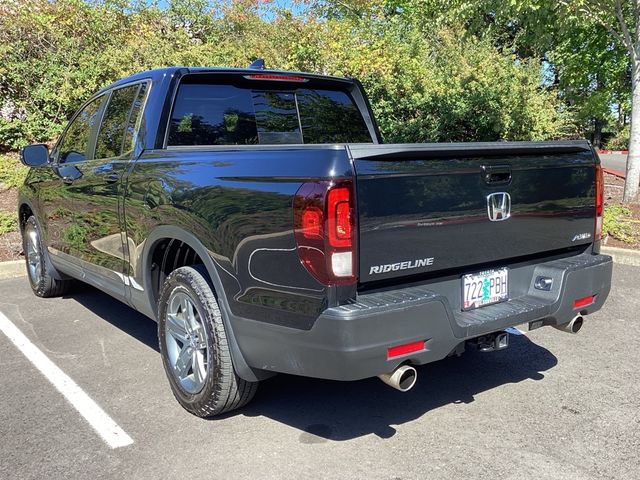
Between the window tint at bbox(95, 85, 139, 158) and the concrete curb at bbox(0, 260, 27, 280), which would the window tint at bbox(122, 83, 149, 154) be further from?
the concrete curb at bbox(0, 260, 27, 280)

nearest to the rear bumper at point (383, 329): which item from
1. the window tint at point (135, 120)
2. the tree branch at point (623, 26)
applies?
the window tint at point (135, 120)

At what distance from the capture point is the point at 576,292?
3328 mm

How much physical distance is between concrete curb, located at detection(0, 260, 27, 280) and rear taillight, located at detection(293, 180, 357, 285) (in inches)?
225

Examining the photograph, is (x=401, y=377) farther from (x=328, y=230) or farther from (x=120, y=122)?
(x=120, y=122)

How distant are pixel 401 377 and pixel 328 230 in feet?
2.50

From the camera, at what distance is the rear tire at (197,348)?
10.1 feet

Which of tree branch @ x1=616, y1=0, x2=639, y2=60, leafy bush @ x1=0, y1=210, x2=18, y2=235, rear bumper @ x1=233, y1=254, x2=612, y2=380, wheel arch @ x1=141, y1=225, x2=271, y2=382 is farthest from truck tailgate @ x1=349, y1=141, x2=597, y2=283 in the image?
leafy bush @ x1=0, y1=210, x2=18, y2=235

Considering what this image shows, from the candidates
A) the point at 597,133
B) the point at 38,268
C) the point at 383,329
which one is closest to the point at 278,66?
the point at 38,268

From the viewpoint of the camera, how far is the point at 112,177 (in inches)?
155

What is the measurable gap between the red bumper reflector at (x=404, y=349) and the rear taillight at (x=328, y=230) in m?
0.35

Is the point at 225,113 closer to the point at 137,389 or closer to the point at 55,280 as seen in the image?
the point at 137,389

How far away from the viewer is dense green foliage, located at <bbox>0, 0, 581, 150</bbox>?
11.5 meters

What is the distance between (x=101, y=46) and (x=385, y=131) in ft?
20.0

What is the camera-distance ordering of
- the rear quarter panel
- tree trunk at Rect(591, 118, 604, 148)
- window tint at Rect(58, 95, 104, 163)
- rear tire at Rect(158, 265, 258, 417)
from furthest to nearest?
tree trunk at Rect(591, 118, 604, 148)
window tint at Rect(58, 95, 104, 163)
rear tire at Rect(158, 265, 258, 417)
the rear quarter panel
